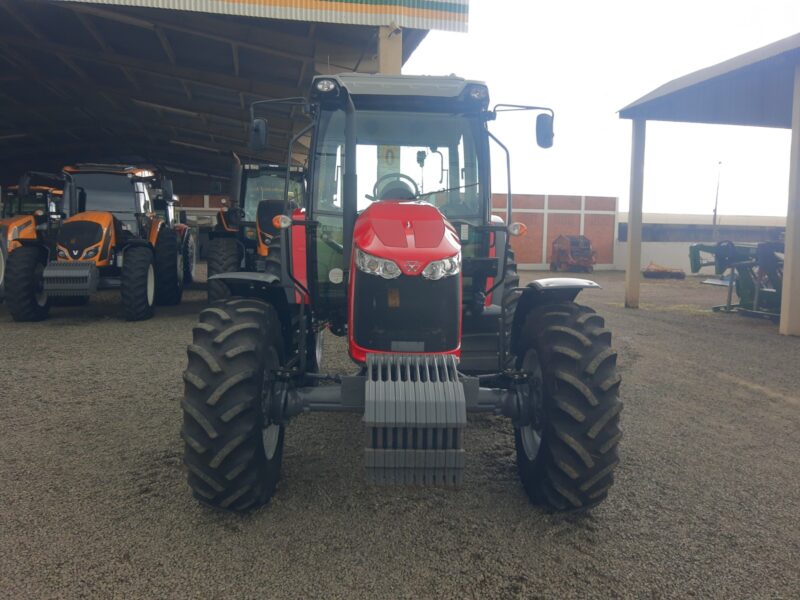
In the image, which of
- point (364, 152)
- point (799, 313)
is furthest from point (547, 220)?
point (364, 152)

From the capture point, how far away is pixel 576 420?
3.03m

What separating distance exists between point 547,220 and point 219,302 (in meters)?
25.2

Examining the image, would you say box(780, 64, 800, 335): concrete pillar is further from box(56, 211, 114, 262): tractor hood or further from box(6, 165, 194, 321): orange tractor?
box(56, 211, 114, 262): tractor hood

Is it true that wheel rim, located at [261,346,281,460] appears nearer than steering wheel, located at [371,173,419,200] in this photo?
Yes

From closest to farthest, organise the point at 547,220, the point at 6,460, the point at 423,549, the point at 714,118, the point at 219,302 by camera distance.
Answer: the point at 423,549, the point at 219,302, the point at 6,460, the point at 714,118, the point at 547,220

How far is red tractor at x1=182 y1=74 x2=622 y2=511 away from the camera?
295cm

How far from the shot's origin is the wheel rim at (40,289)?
9.38 meters

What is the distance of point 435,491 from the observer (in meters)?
3.56

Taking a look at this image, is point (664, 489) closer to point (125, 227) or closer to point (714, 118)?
point (125, 227)

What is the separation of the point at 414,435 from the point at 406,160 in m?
2.10

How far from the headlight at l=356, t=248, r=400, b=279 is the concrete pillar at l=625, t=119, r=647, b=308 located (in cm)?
1104

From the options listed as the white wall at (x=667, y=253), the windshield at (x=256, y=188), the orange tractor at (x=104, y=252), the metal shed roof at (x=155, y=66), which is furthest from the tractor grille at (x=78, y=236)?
the white wall at (x=667, y=253)

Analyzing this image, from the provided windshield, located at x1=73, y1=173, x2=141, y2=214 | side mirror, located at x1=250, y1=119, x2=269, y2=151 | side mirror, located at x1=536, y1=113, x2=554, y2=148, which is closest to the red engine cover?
side mirror, located at x1=250, y1=119, x2=269, y2=151

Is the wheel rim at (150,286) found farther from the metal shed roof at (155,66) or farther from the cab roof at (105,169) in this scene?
the metal shed roof at (155,66)
